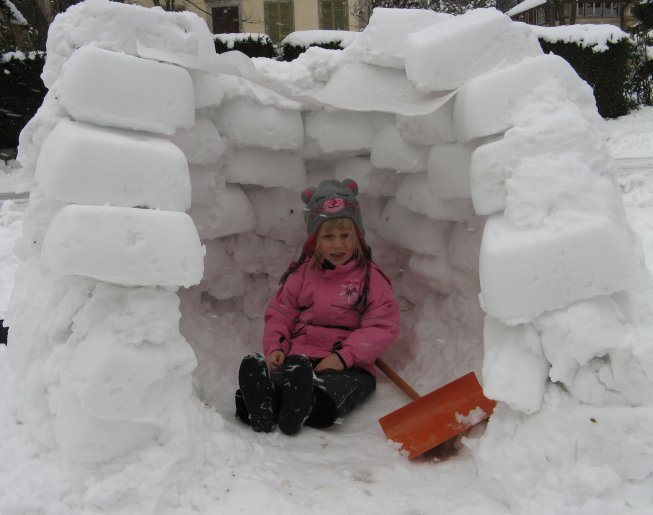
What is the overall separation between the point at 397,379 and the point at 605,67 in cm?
733

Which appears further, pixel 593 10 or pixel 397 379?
pixel 593 10

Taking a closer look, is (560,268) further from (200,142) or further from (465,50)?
(200,142)

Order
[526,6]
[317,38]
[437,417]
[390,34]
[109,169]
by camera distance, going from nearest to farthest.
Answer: [109,169], [437,417], [390,34], [317,38], [526,6]

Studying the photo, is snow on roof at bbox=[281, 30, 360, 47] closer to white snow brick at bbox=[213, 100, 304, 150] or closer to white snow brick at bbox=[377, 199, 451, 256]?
white snow brick at bbox=[377, 199, 451, 256]

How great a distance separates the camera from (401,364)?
250 centimetres

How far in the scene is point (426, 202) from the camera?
7.43ft

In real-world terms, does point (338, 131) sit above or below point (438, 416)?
above

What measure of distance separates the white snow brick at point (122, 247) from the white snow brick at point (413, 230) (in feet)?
3.70

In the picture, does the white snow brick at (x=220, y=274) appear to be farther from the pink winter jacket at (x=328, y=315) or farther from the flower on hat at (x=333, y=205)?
the flower on hat at (x=333, y=205)

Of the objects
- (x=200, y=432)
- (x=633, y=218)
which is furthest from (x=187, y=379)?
(x=633, y=218)

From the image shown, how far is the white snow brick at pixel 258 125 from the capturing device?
214 cm

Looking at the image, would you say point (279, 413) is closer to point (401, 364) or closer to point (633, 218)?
point (401, 364)

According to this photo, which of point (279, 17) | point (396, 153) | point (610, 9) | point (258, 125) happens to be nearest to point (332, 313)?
point (396, 153)

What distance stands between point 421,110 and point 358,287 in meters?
0.74
